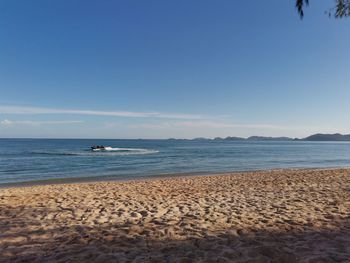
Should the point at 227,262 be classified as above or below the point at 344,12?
below

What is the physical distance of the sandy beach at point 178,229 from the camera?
15.6ft

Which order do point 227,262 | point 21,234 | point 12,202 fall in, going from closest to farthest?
point 227,262
point 21,234
point 12,202

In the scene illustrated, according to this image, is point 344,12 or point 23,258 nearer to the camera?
point 23,258

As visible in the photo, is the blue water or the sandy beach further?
the blue water

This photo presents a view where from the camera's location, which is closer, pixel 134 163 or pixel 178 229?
pixel 178 229

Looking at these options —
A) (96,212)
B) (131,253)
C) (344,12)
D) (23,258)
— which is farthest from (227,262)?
(344,12)

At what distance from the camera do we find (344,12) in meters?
7.65

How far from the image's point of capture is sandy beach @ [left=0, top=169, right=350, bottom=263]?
4.77 metres

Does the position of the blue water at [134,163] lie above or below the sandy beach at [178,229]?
below

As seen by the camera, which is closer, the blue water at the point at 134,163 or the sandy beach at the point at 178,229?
the sandy beach at the point at 178,229

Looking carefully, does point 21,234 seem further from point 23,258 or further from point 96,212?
point 96,212

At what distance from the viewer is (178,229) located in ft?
20.0

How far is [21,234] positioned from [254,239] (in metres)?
4.68

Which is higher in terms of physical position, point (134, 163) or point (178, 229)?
point (178, 229)
